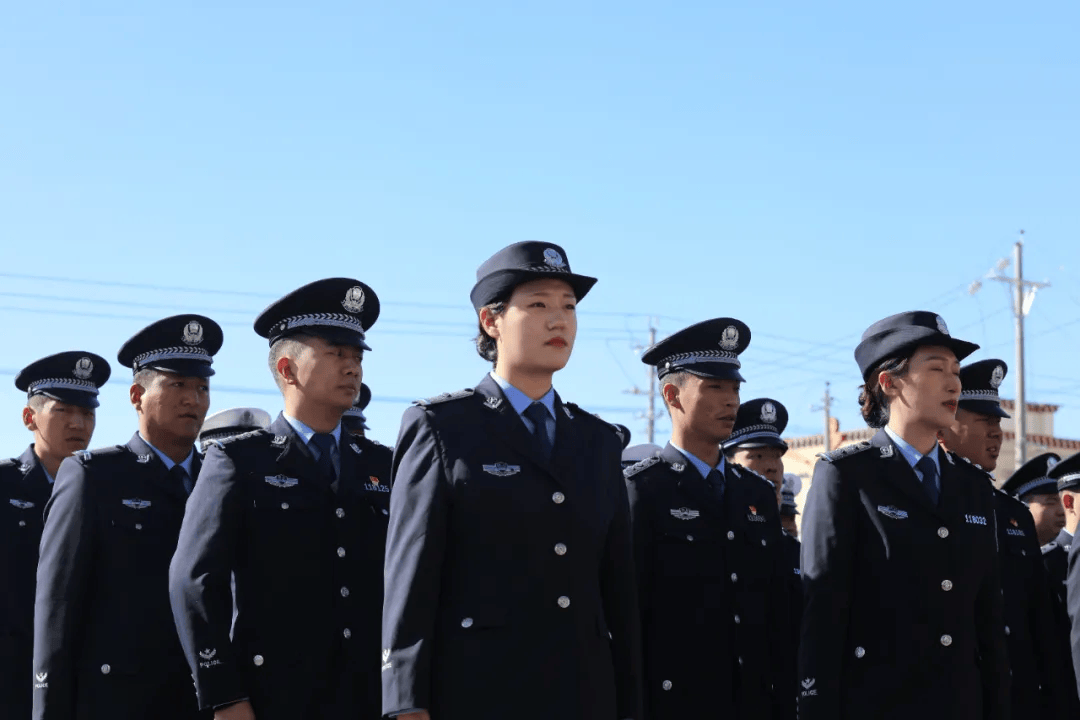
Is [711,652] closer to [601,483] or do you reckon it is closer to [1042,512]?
[601,483]

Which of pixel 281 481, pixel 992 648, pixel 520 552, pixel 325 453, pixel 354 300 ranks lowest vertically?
pixel 992 648

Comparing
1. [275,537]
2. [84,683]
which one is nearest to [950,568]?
[275,537]

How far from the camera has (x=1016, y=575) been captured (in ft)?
25.2

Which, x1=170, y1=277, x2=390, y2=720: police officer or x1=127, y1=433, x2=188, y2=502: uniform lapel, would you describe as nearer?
x1=170, y1=277, x2=390, y2=720: police officer

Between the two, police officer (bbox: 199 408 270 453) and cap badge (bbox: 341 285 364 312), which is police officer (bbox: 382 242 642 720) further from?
police officer (bbox: 199 408 270 453)

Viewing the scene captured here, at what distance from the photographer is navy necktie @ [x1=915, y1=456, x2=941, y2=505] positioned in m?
5.51

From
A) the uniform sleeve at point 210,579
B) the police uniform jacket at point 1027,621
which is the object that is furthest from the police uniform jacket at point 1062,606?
the uniform sleeve at point 210,579

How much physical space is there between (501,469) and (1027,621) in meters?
4.60

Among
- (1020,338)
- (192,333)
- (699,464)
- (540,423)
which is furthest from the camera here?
(1020,338)

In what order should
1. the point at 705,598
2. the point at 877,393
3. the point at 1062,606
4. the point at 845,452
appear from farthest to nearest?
1. the point at 1062,606
2. the point at 705,598
3. the point at 877,393
4. the point at 845,452

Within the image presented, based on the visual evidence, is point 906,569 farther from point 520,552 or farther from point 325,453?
point 325,453

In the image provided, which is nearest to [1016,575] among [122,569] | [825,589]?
[825,589]

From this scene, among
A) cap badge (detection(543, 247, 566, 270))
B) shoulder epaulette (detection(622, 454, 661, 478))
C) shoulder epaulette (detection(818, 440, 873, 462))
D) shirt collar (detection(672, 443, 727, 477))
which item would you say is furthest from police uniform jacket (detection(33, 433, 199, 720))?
shoulder epaulette (detection(818, 440, 873, 462))

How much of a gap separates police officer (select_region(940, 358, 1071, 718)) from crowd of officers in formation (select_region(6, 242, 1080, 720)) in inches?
0.9
